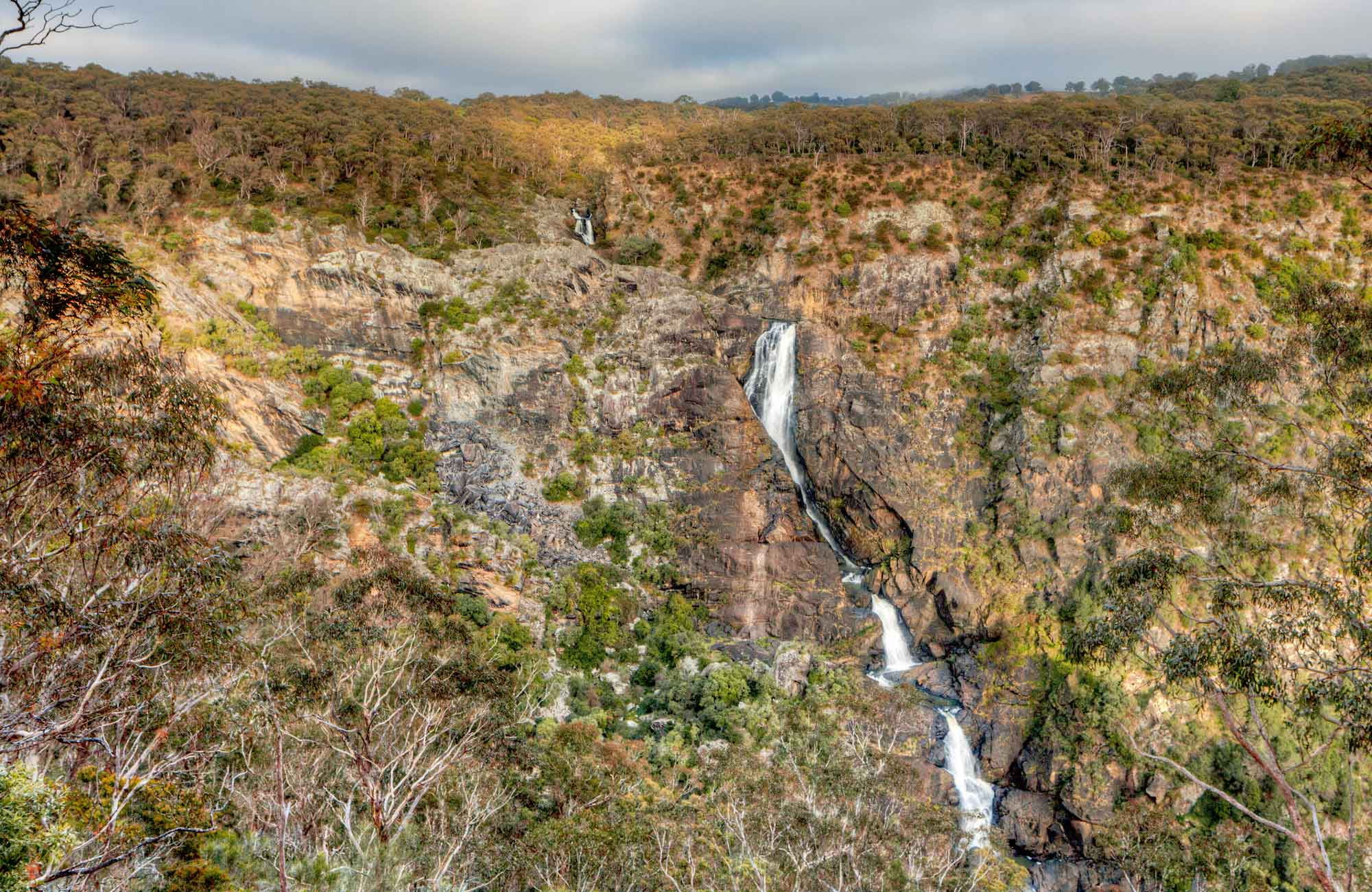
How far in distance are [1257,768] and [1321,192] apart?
35.4 m

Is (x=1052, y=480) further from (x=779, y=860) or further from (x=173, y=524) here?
(x=173, y=524)

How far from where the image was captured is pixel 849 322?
166ft

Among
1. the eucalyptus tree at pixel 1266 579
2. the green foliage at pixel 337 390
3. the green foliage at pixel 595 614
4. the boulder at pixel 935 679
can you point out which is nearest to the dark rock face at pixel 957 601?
the boulder at pixel 935 679

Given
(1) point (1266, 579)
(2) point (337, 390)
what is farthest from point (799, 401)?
(1) point (1266, 579)

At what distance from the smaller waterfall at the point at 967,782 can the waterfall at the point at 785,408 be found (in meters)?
9.08

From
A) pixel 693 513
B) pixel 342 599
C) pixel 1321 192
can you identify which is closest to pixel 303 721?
pixel 342 599

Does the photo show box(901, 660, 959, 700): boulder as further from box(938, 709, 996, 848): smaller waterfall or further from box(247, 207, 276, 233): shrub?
box(247, 207, 276, 233): shrub

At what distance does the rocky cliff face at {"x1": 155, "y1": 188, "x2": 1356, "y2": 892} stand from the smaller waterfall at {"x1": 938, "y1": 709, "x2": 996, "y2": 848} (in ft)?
2.83

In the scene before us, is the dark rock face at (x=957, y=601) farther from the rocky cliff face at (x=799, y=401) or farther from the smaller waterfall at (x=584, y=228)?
the smaller waterfall at (x=584, y=228)

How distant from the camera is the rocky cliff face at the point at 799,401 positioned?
40031 mm

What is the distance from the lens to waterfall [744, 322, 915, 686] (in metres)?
45.6

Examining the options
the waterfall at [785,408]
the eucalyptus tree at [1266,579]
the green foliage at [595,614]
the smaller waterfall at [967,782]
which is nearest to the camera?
the eucalyptus tree at [1266,579]

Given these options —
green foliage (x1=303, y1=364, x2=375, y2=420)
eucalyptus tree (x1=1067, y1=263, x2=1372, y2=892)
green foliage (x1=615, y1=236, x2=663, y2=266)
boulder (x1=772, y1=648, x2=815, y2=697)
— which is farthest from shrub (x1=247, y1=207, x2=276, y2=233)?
eucalyptus tree (x1=1067, y1=263, x2=1372, y2=892)

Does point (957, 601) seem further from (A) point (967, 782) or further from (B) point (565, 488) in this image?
(B) point (565, 488)
